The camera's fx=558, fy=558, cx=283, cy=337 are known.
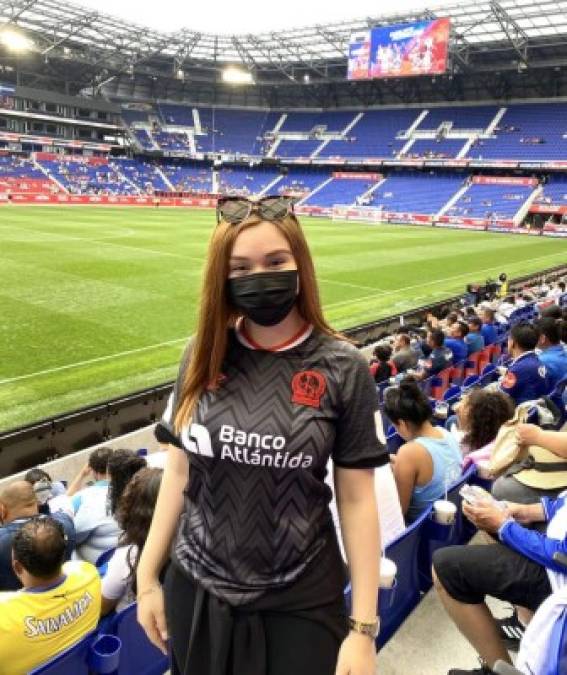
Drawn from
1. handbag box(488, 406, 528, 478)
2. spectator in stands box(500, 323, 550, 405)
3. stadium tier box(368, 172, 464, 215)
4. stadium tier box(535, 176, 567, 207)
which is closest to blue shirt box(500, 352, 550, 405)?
→ spectator in stands box(500, 323, 550, 405)

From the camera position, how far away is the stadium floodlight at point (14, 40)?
50.8 meters

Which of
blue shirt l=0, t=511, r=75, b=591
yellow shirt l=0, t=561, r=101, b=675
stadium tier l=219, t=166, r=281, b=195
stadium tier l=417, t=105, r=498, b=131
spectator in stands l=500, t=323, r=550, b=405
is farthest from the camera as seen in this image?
stadium tier l=219, t=166, r=281, b=195

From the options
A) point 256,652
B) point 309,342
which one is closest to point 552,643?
point 256,652

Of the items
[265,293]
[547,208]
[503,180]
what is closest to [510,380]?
[265,293]

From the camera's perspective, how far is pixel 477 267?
79.6ft

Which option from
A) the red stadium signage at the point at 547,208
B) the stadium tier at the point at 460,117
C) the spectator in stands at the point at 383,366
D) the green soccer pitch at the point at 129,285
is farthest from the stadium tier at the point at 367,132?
the spectator in stands at the point at 383,366

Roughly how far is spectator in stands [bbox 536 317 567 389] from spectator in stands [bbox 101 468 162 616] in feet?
16.0

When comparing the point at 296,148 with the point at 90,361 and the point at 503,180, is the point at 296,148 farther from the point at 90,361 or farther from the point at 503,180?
the point at 90,361

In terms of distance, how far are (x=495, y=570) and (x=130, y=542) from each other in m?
1.86

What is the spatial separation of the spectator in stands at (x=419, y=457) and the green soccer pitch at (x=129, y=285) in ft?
21.0

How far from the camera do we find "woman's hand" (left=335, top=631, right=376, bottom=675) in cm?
168

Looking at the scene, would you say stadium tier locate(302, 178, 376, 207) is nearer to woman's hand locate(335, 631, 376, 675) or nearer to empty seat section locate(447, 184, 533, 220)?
empty seat section locate(447, 184, 533, 220)

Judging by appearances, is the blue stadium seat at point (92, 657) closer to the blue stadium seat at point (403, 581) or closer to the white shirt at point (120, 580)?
the white shirt at point (120, 580)

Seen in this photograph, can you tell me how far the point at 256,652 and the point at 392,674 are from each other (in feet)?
5.42
